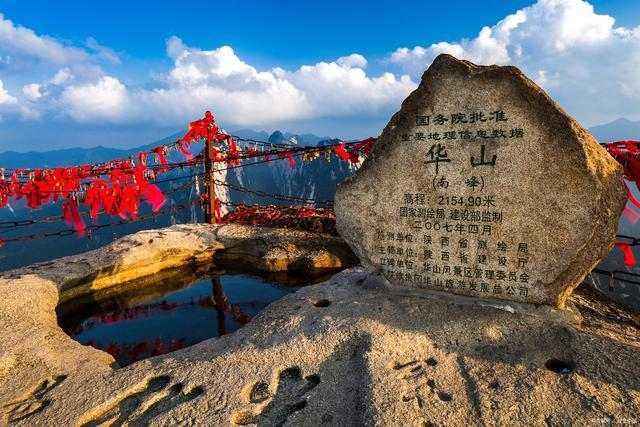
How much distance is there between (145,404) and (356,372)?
2459 millimetres

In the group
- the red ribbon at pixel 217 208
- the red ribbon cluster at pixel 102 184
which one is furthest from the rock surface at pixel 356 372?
the red ribbon at pixel 217 208

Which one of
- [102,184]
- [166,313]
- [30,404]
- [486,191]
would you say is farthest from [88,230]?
[486,191]

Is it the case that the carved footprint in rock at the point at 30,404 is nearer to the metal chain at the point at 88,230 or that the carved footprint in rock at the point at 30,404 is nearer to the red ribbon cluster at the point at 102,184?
the metal chain at the point at 88,230

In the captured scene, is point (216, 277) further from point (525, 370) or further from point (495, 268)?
point (525, 370)

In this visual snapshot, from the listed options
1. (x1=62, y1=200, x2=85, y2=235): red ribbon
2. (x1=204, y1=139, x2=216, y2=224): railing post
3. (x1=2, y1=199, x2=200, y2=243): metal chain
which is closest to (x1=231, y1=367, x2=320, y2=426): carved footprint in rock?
(x1=2, y1=199, x2=200, y2=243): metal chain

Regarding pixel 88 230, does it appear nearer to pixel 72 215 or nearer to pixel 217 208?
pixel 72 215

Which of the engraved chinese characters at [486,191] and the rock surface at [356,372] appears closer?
the rock surface at [356,372]

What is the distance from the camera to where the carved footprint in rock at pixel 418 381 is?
3816 millimetres

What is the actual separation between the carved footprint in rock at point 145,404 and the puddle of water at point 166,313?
2.24 m

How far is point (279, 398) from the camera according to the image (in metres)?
4.01

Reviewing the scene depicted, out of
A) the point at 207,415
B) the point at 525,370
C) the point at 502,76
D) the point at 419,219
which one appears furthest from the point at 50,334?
the point at 502,76

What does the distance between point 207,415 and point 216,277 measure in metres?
6.57

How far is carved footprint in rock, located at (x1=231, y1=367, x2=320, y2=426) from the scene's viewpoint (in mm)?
3735

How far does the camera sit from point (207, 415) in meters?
3.73
